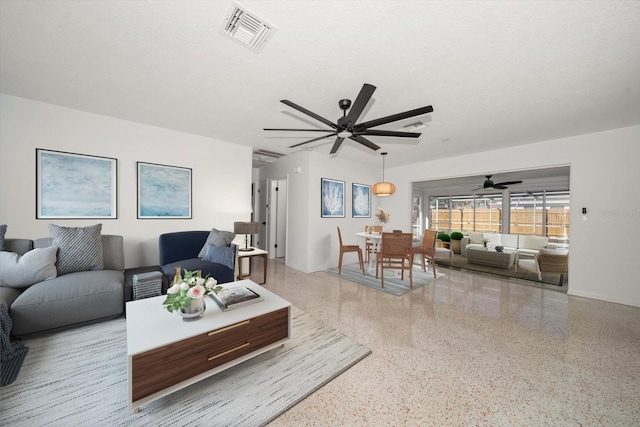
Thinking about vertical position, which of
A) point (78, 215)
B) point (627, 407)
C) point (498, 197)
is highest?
point (498, 197)

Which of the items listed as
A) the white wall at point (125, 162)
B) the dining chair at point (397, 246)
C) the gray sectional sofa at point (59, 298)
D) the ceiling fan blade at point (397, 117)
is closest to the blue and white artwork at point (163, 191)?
the white wall at point (125, 162)

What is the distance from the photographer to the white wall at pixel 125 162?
9.05 feet

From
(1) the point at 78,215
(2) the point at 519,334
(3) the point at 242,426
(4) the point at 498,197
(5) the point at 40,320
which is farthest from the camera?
(4) the point at 498,197

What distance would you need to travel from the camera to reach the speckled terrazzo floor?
1.46 meters

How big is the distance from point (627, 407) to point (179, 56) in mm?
4246

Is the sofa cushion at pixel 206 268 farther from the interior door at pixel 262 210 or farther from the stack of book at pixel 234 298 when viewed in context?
the interior door at pixel 262 210

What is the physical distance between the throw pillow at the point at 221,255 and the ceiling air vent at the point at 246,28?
2.55 m

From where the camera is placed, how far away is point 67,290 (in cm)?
221

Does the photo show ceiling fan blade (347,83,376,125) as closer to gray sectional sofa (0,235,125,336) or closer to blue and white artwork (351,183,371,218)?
gray sectional sofa (0,235,125,336)

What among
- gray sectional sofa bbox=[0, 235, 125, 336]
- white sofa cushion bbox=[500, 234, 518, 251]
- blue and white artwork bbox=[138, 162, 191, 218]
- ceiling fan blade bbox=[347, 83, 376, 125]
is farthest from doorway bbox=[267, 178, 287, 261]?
white sofa cushion bbox=[500, 234, 518, 251]

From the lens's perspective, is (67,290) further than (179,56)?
Yes

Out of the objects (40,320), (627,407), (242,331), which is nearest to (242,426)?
(242,331)

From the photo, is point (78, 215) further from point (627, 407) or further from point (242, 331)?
point (627, 407)

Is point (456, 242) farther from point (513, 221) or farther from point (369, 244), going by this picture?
point (369, 244)
